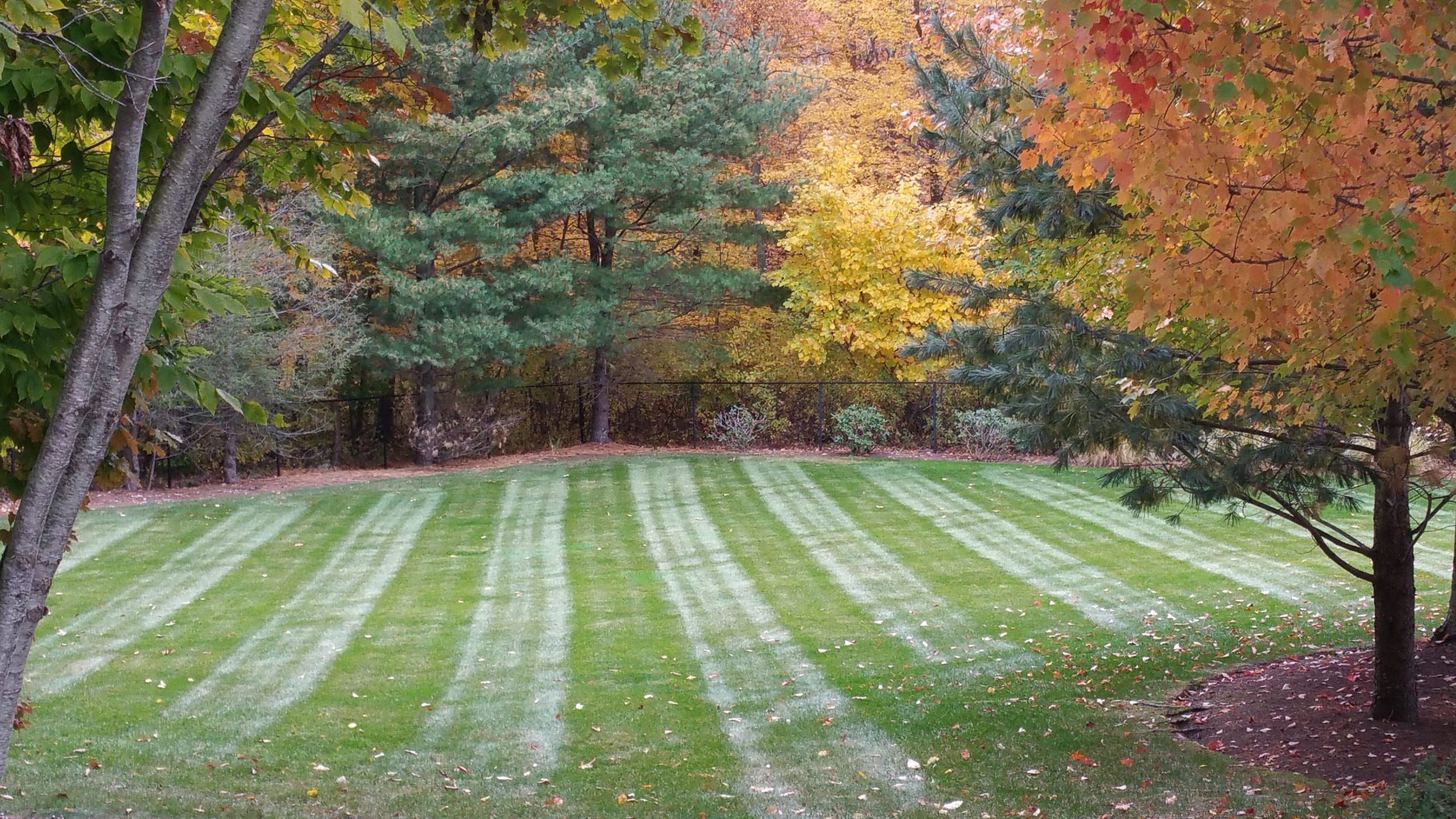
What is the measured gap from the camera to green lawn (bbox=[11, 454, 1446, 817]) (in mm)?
6223

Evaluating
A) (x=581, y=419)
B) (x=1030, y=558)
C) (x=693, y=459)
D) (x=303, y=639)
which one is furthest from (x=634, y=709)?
(x=581, y=419)

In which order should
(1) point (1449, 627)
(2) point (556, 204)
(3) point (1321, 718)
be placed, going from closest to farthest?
(3) point (1321, 718) → (1) point (1449, 627) → (2) point (556, 204)

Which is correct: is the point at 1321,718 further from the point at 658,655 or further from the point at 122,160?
the point at 122,160

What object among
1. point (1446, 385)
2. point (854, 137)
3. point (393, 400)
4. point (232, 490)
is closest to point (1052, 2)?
point (1446, 385)

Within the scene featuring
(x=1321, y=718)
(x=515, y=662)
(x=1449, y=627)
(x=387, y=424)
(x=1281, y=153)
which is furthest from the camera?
(x=387, y=424)

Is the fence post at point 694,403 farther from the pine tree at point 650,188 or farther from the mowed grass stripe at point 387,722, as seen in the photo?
the mowed grass stripe at point 387,722

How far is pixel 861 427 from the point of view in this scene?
2228 centimetres

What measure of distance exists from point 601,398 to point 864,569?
1239cm

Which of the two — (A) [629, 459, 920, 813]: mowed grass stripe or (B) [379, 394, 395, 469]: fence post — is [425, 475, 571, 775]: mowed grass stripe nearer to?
(A) [629, 459, 920, 813]: mowed grass stripe

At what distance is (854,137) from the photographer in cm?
2864

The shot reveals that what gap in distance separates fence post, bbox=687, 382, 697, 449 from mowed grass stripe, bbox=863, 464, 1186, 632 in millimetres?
5780

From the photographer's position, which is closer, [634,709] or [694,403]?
[634,709]

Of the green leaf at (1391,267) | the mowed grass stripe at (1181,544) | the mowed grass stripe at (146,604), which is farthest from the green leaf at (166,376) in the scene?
the mowed grass stripe at (1181,544)

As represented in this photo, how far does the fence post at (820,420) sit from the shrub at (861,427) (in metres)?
0.43
